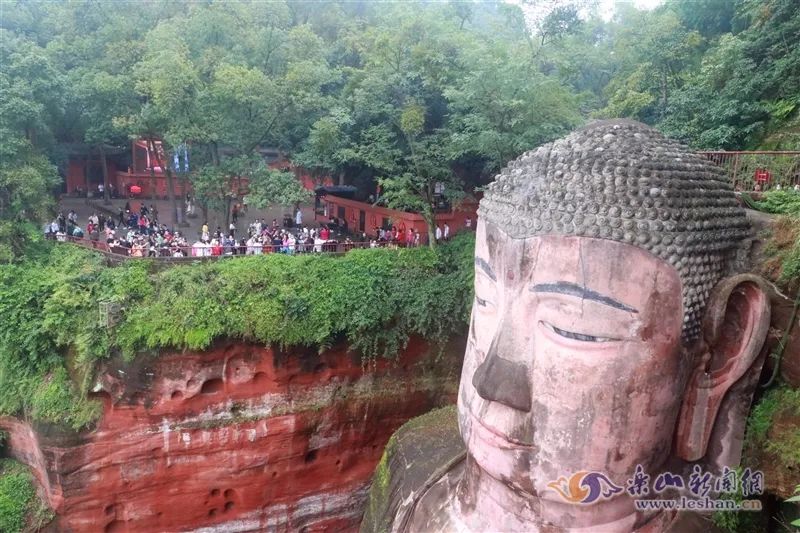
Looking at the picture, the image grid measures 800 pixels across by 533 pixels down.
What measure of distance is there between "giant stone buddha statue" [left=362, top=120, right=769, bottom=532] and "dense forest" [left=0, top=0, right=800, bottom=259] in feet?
28.6

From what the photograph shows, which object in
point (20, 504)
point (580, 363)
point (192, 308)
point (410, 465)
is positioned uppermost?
point (580, 363)

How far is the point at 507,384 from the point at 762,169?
4956mm

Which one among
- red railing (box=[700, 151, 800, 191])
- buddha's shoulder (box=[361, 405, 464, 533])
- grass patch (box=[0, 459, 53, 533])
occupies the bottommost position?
grass patch (box=[0, 459, 53, 533])

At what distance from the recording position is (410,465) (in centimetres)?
680

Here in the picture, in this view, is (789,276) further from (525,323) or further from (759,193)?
(525,323)

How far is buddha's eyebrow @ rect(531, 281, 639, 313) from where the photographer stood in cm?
400

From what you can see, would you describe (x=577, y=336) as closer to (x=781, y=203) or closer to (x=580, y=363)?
(x=580, y=363)

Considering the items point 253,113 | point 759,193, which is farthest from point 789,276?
point 253,113

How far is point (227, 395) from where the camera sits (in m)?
12.9

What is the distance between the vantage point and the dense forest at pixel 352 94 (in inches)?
536

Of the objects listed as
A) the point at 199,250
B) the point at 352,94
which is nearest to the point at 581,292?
the point at 199,250

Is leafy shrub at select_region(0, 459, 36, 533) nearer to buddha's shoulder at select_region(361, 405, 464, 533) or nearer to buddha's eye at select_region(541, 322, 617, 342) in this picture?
buddha's shoulder at select_region(361, 405, 464, 533)

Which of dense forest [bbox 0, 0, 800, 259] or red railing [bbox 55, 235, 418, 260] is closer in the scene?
dense forest [bbox 0, 0, 800, 259]

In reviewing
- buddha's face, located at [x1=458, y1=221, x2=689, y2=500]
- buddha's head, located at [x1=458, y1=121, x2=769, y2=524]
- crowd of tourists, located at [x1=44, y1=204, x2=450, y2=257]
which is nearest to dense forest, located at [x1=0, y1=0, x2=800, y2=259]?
crowd of tourists, located at [x1=44, y1=204, x2=450, y2=257]
